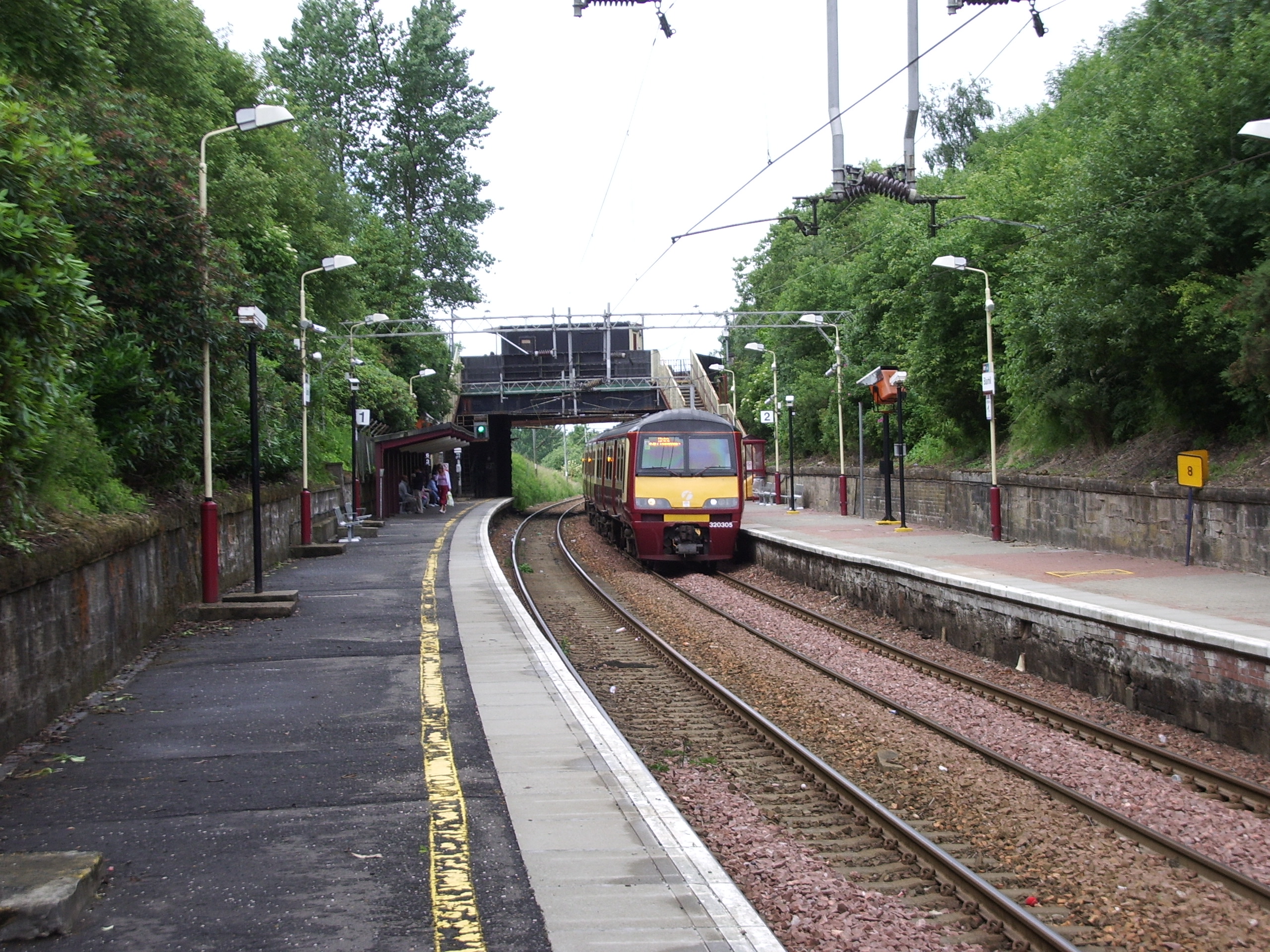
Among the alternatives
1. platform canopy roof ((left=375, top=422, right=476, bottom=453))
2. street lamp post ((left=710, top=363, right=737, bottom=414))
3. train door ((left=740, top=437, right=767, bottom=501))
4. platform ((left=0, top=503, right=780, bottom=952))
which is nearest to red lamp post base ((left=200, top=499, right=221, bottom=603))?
platform ((left=0, top=503, right=780, bottom=952))

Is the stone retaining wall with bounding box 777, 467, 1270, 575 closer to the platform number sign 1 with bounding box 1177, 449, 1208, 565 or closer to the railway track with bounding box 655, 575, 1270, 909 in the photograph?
the platform number sign 1 with bounding box 1177, 449, 1208, 565

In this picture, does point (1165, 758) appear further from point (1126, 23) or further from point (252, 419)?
point (1126, 23)

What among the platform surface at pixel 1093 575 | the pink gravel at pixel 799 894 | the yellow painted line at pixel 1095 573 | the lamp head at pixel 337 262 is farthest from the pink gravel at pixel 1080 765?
the lamp head at pixel 337 262

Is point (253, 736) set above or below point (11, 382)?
below

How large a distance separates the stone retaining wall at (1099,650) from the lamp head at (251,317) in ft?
29.2

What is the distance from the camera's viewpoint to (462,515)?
123 ft

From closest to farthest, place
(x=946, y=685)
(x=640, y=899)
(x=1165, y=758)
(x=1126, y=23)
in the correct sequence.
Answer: (x=640, y=899) → (x=1165, y=758) → (x=946, y=685) → (x=1126, y=23)

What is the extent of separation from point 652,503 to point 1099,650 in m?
12.1

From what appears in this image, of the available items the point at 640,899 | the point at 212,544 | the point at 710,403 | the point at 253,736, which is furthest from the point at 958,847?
the point at 710,403

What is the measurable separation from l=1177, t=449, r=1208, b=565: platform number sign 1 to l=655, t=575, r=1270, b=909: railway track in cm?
463

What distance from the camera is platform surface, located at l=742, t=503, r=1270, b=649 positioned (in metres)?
10.8

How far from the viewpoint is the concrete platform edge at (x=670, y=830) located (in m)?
4.44

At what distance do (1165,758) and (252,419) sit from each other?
10.6m

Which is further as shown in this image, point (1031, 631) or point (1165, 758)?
point (1031, 631)
